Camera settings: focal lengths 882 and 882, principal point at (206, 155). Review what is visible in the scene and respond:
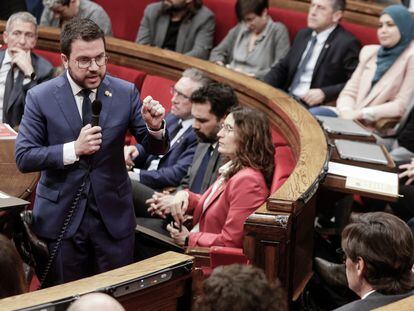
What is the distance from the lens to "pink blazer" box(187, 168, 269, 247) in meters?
2.75

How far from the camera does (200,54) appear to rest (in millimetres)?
4867

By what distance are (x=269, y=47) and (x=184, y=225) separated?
1.74 m

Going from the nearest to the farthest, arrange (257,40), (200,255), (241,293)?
(241,293) < (200,255) < (257,40)

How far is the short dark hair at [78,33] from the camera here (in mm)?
2352

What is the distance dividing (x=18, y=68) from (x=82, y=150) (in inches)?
71.4

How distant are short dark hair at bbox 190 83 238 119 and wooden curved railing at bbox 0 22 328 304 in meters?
0.23

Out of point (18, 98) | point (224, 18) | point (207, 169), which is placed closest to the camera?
point (207, 169)

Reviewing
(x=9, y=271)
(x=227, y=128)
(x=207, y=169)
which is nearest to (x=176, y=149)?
(x=207, y=169)

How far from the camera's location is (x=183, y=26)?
4.88 metres

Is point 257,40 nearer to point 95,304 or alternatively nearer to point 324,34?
point 324,34

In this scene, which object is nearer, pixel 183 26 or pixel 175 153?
pixel 175 153

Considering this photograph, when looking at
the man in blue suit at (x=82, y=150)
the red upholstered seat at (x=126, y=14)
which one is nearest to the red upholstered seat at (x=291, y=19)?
the red upholstered seat at (x=126, y=14)

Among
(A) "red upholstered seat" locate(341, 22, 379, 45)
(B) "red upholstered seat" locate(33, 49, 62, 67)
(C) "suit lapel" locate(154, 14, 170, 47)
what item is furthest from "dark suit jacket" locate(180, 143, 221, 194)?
(C) "suit lapel" locate(154, 14, 170, 47)

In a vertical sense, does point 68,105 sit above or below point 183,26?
above
